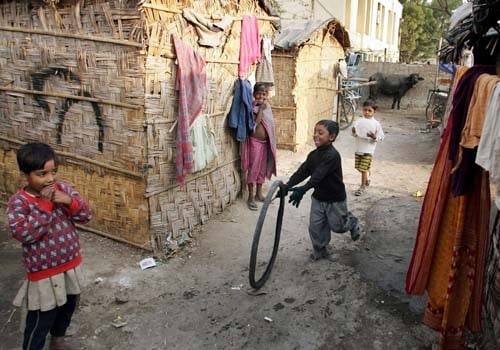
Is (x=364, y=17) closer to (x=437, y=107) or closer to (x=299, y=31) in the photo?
(x=437, y=107)

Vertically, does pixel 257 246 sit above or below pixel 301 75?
below

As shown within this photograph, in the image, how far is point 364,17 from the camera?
22.5 meters

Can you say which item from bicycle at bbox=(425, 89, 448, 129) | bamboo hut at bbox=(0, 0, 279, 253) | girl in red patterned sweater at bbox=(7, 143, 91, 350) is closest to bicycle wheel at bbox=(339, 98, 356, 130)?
bicycle at bbox=(425, 89, 448, 129)

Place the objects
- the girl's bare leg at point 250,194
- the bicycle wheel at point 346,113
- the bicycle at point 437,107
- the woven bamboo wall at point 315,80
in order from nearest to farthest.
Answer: the girl's bare leg at point 250,194 → the woven bamboo wall at point 315,80 → the bicycle at point 437,107 → the bicycle wheel at point 346,113

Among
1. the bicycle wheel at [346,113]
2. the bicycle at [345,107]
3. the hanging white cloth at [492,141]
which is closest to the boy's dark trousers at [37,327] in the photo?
the hanging white cloth at [492,141]

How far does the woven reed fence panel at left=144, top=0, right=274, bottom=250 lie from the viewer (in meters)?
4.11

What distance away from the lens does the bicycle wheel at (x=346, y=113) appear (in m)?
12.9

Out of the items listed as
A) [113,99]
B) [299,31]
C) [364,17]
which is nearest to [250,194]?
[113,99]

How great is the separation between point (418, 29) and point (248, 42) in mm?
27908

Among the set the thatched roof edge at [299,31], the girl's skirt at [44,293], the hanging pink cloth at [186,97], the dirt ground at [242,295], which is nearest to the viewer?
the girl's skirt at [44,293]

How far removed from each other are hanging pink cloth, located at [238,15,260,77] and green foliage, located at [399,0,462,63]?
83.8ft

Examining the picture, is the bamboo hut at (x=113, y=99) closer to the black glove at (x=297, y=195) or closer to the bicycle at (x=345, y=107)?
the black glove at (x=297, y=195)

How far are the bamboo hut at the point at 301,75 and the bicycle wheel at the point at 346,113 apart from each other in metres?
2.04

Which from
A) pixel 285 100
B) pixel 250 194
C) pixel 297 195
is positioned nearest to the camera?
pixel 297 195
